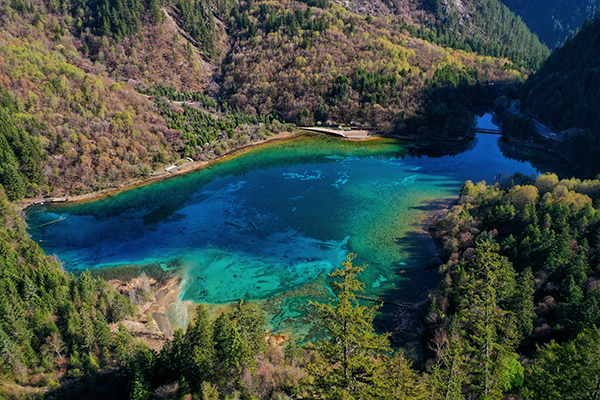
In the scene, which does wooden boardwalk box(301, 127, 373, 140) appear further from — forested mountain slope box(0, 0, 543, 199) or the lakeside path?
the lakeside path

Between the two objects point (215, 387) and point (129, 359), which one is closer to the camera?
point (215, 387)

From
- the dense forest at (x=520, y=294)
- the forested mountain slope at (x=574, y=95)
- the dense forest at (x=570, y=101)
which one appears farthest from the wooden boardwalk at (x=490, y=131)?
the dense forest at (x=520, y=294)

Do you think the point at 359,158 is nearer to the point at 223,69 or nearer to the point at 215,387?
the point at 223,69

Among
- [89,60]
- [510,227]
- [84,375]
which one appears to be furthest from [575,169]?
[89,60]

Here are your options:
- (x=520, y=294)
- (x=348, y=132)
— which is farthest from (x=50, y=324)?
(x=348, y=132)

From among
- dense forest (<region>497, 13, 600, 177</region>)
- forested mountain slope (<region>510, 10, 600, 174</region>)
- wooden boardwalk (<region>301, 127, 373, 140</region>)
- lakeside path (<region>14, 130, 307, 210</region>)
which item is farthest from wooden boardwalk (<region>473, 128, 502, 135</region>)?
lakeside path (<region>14, 130, 307, 210</region>)

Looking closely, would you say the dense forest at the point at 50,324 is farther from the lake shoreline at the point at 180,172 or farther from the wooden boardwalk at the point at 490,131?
the wooden boardwalk at the point at 490,131

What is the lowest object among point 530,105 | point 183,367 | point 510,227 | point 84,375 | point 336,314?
point 84,375

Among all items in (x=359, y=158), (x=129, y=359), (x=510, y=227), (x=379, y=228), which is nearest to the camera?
(x=129, y=359)
